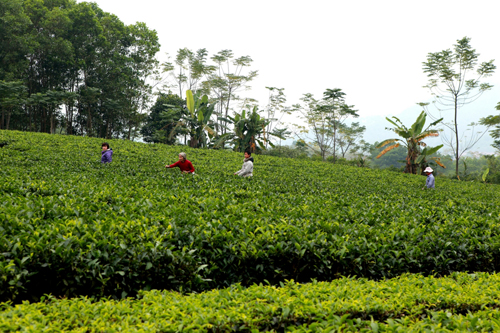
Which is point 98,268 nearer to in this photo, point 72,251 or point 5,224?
point 72,251

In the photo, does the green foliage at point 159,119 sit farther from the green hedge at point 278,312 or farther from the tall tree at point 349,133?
the green hedge at point 278,312

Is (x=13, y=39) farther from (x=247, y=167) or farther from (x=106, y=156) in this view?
(x=247, y=167)

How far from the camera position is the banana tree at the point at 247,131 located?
23594 mm

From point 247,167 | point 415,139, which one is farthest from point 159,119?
point 247,167

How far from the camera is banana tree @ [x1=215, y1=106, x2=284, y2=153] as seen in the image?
2359cm

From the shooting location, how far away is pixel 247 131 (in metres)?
24.3

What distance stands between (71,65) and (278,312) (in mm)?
33717

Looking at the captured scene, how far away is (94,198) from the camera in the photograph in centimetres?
590

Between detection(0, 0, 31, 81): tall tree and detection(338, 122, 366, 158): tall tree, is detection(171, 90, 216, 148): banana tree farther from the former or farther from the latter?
detection(338, 122, 366, 158): tall tree

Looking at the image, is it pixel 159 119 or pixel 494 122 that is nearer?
pixel 494 122

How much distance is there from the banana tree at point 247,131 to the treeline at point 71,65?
1351 centimetres

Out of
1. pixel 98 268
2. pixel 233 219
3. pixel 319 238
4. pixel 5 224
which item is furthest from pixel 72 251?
pixel 319 238

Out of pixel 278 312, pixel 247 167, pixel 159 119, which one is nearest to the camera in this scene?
pixel 278 312

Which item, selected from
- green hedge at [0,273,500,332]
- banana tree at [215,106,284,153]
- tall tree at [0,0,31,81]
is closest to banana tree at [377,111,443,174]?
banana tree at [215,106,284,153]
